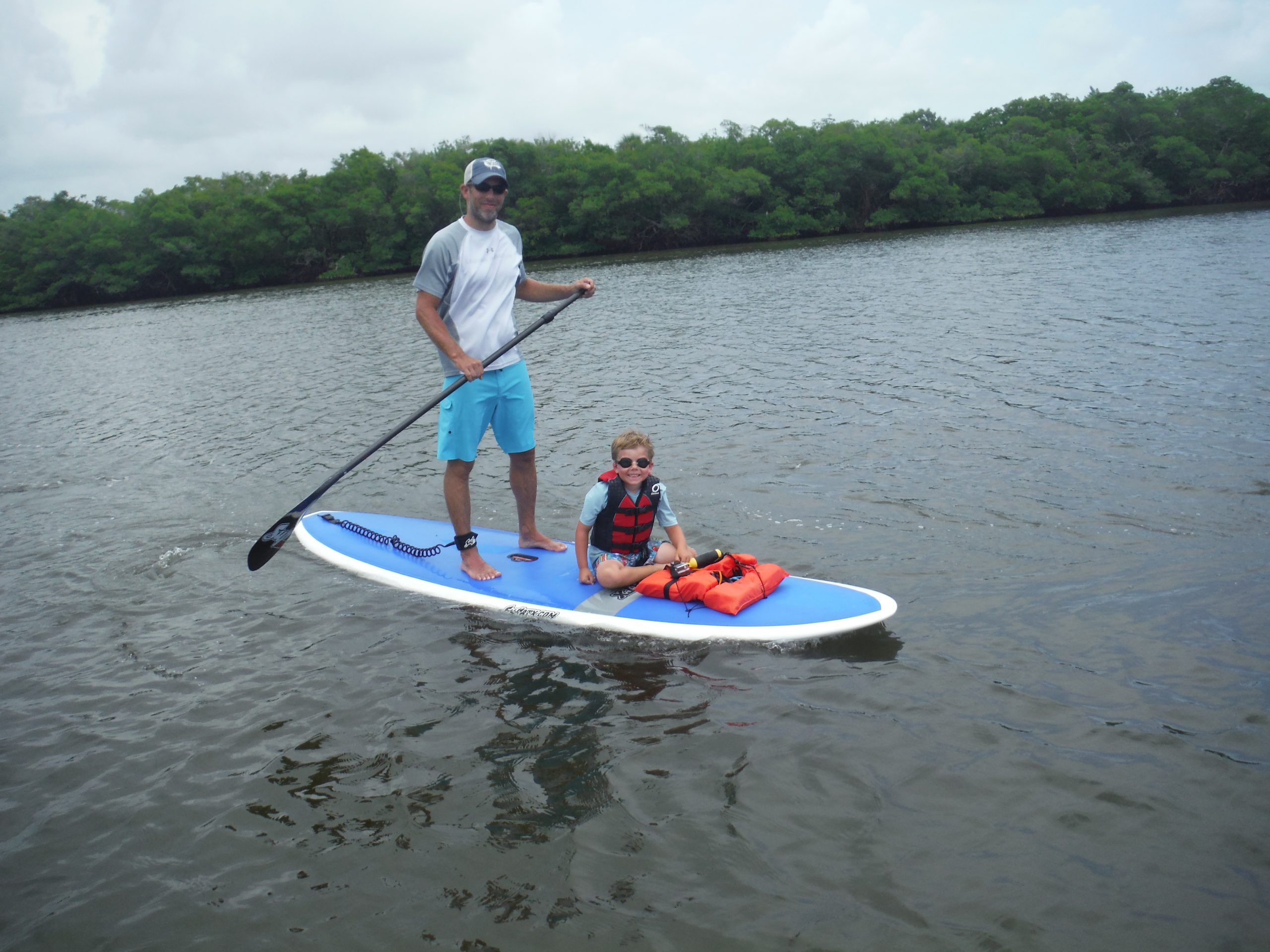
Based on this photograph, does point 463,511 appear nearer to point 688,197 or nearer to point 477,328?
point 477,328

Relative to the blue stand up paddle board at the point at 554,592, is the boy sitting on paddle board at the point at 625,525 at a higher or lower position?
higher

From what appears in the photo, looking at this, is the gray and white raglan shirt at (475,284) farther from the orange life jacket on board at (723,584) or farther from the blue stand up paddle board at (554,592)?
the orange life jacket on board at (723,584)

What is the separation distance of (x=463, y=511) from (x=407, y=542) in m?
1.09

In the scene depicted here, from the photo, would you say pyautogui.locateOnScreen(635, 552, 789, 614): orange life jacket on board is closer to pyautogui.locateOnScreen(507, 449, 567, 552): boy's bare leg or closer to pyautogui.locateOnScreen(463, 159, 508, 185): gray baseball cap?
pyautogui.locateOnScreen(507, 449, 567, 552): boy's bare leg

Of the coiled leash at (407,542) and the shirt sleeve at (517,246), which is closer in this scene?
the shirt sleeve at (517,246)

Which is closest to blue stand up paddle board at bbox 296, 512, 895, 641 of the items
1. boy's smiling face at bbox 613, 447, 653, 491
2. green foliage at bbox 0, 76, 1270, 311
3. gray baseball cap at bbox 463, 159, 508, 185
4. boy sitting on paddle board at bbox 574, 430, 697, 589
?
boy sitting on paddle board at bbox 574, 430, 697, 589

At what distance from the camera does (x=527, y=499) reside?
21.3ft

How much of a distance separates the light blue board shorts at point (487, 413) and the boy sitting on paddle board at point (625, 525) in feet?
2.66

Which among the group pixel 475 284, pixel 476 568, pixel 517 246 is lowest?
pixel 476 568

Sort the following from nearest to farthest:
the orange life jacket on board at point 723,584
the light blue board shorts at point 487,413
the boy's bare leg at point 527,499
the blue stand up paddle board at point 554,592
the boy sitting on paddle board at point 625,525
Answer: the blue stand up paddle board at point 554,592 → the orange life jacket on board at point 723,584 → the boy sitting on paddle board at point 625,525 → the light blue board shorts at point 487,413 → the boy's bare leg at point 527,499

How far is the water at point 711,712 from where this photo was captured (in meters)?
3.30

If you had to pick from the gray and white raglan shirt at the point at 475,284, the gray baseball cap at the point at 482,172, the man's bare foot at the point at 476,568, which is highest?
the gray baseball cap at the point at 482,172

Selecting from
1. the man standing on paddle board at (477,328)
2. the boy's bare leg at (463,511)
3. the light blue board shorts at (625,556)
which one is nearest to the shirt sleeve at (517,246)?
the man standing on paddle board at (477,328)

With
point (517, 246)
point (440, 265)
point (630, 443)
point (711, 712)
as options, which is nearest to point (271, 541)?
point (440, 265)
